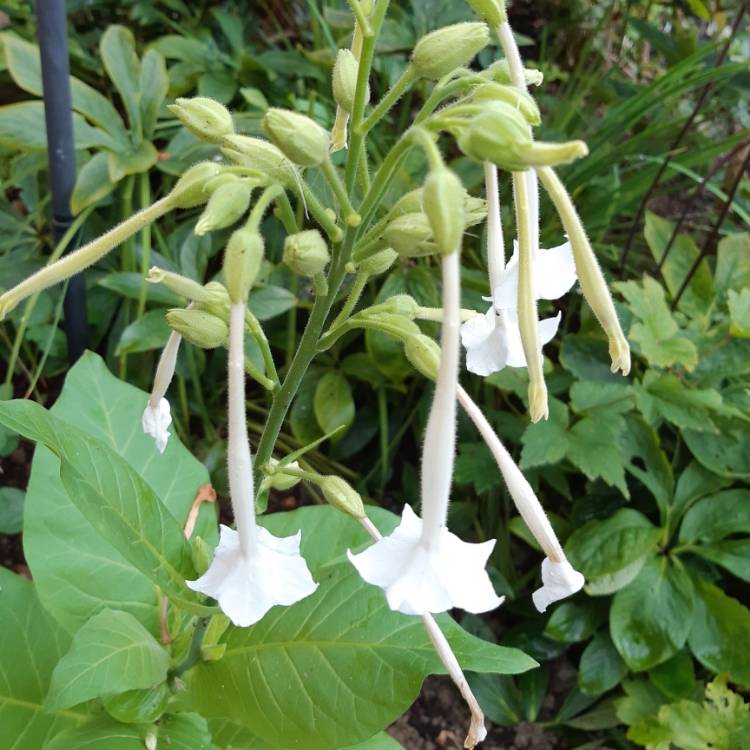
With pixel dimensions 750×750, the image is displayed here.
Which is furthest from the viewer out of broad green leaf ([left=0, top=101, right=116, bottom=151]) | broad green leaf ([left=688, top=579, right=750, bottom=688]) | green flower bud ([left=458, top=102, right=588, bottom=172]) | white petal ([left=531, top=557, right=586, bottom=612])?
broad green leaf ([left=0, top=101, right=116, bottom=151])

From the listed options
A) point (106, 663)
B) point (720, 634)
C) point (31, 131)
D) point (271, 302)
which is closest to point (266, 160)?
point (106, 663)

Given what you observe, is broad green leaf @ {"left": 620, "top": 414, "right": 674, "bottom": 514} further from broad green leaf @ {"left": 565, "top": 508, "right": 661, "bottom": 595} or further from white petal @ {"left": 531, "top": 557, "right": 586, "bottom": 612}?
white petal @ {"left": 531, "top": 557, "right": 586, "bottom": 612}

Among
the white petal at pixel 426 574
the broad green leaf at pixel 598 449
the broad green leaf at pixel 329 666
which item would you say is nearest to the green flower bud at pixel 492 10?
the white petal at pixel 426 574

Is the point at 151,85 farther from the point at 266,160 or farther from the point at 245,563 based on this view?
the point at 245,563

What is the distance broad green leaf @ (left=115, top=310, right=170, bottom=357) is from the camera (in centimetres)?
123

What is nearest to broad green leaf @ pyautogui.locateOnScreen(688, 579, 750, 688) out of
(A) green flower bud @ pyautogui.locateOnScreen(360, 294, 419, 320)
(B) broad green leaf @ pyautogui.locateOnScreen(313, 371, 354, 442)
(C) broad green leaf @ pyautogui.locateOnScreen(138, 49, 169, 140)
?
(B) broad green leaf @ pyautogui.locateOnScreen(313, 371, 354, 442)

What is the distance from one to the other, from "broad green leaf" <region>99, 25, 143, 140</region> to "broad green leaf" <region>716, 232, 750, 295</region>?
1.05 m

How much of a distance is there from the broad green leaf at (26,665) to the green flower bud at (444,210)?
2.32ft

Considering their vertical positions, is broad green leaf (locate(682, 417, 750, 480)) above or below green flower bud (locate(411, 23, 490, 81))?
below

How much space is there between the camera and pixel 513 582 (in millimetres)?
1373

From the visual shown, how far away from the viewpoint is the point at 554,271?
20.6 inches

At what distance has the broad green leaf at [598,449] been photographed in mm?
1147

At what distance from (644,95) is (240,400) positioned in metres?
1.24

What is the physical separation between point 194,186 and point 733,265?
3.79 feet
